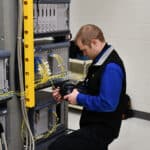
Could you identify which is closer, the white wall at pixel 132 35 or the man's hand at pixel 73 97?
the man's hand at pixel 73 97

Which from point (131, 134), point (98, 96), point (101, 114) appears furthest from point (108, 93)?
point (131, 134)

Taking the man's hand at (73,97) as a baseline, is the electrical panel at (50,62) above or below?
above

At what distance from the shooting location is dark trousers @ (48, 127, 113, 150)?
6.82 ft

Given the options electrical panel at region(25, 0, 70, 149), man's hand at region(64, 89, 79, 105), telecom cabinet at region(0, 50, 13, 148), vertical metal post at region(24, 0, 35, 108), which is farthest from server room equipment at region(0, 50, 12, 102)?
man's hand at region(64, 89, 79, 105)

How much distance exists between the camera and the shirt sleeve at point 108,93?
6.56ft

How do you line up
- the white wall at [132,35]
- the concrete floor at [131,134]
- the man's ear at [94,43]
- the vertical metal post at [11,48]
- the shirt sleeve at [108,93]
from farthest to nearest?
the white wall at [132,35] → the concrete floor at [131,134] → the man's ear at [94,43] → the shirt sleeve at [108,93] → the vertical metal post at [11,48]

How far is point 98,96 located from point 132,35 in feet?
6.86

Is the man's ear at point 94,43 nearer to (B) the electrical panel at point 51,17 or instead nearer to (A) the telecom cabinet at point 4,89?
(B) the electrical panel at point 51,17

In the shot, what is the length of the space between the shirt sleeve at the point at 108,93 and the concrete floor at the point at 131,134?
1215 millimetres

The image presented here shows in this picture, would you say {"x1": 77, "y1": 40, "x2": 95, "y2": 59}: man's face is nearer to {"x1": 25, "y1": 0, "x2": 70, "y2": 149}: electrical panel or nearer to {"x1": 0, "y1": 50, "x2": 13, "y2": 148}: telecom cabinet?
{"x1": 25, "y1": 0, "x2": 70, "y2": 149}: electrical panel

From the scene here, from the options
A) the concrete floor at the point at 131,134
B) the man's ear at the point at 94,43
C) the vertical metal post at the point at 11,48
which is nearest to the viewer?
the vertical metal post at the point at 11,48

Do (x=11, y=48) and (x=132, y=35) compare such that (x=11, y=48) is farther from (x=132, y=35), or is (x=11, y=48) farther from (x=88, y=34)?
(x=132, y=35)

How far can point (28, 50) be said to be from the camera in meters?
1.87

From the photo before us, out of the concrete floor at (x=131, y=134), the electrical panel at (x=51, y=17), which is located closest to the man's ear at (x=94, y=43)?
the electrical panel at (x=51, y=17)
